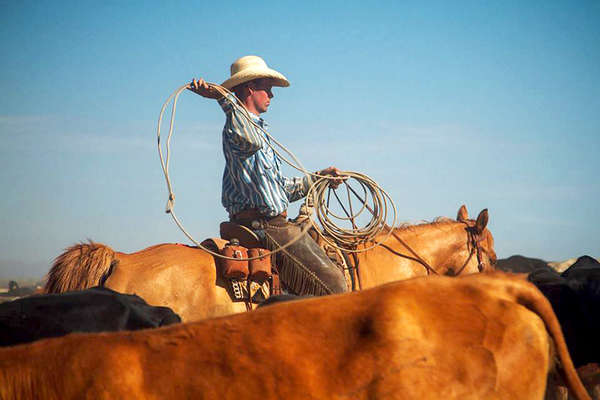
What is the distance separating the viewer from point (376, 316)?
204cm

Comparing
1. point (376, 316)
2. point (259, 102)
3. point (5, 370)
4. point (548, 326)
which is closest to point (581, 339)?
point (548, 326)

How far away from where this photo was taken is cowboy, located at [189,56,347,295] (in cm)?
545

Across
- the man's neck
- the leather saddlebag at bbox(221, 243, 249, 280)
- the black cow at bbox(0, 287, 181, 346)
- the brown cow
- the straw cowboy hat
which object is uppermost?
the straw cowboy hat

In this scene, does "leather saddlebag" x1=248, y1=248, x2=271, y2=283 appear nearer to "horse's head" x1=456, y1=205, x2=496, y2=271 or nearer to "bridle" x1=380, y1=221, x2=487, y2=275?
"bridle" x1=380, y1=221, x2=487, y2=275

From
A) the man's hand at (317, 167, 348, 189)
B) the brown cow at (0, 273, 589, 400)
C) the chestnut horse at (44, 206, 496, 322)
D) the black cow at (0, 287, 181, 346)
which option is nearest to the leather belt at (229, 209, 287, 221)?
the chestnut horse at (44, 206, 496, 322)

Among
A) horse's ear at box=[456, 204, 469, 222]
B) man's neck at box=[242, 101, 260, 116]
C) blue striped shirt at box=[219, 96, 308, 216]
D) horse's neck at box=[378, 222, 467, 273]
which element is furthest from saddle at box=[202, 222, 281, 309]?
horse's ear at box=[456, 204, 469, 222]

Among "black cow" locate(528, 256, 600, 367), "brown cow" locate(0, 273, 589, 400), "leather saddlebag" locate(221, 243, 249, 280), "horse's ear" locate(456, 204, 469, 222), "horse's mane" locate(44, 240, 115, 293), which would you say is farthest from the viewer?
"horse's ear" locate(456, 204, 469, 222)

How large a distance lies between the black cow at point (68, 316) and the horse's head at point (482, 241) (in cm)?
454

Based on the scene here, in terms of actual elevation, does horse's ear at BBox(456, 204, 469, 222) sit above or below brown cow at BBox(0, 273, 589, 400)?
below

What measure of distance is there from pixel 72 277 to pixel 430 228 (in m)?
4.08

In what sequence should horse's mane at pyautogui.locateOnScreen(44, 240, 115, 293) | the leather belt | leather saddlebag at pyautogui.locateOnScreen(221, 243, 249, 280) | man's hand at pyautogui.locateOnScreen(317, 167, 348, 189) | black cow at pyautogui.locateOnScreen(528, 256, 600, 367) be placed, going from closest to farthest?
black cow at pyautogui.locateOnScreen(528, 256, 600, 367)
horse's mane at pyautogui.locateOnScreen(44, 240, 115, 293)
leather saddlebag at pyautogui.locateOnScreen(221, 243, 249, 280)
the leather belt
man's hand at pyautogui.locateOnScreen(317, 167, 348, 189)

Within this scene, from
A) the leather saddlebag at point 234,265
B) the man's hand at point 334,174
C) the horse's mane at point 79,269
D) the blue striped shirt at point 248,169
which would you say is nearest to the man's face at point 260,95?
the blue striped shirt at point 248,169

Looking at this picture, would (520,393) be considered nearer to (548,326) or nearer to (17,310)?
(548,326)

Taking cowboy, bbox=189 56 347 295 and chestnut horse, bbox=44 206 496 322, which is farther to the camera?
cowboy, bbox=189 56 347 295
